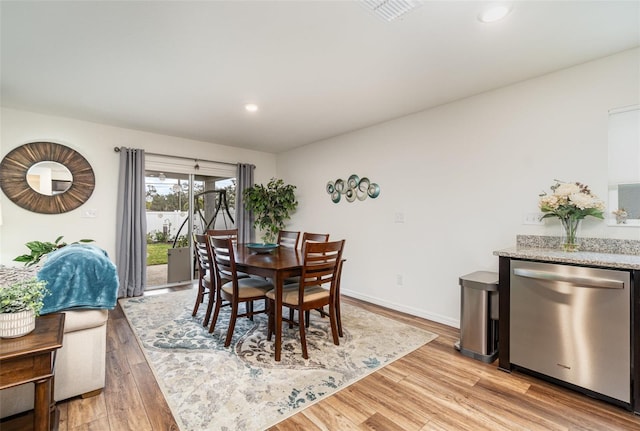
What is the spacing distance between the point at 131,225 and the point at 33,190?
1.14m

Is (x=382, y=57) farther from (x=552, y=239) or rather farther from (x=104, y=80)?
(x=104, y=80)

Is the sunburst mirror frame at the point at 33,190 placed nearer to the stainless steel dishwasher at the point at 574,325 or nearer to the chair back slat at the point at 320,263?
the chair back slat at the point at 320,263

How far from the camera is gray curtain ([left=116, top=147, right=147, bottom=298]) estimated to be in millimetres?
4105

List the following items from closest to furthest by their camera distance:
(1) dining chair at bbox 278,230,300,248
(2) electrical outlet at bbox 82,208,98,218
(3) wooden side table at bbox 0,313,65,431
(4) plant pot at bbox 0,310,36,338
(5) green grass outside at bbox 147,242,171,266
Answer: (3) wooden side table at bbox 0,313,65,431 < (4) plant pot at bbox 0,310,36,338 < (1) dining chair at bbox 278,230,300,248 < (2) electrical outlet at bbox 82,208,98,218 < (5) green grass outside at bbox 147,242,171,266

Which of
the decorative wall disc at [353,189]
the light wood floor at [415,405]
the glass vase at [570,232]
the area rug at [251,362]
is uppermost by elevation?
the decorative wall disc at [353,189]

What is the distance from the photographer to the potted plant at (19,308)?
1.26m

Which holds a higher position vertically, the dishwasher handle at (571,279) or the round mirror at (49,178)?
the round mirror at (49,178)

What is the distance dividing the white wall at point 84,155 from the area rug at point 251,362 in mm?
1495

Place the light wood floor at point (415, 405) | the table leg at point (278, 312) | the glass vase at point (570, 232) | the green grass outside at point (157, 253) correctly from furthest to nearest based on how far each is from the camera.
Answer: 1. the green grass outside at point (157, 253)
2. the table leg at point (278, 312)
3. the glass vase at point (570, 232)
4. the light wood floor at point (415, 405)

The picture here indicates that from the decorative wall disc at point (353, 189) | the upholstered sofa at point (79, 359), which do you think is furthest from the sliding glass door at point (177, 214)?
the upholstered sofa at point (79, 359)

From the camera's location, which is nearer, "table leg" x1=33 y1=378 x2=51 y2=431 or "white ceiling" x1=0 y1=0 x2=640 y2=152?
"table leg" x1=33 y1=378 x2=51 y2=431

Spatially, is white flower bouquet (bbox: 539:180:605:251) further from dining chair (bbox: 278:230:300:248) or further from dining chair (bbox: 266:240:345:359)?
dining chair (bbox: 278:230:300:248)

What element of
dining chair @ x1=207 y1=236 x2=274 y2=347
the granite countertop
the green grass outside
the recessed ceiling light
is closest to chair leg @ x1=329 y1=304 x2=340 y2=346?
dining chair @ x1=207 y1=236 x2=274 y2=347

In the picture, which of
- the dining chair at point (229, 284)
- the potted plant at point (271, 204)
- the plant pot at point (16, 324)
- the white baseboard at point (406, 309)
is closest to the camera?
the plant pot at point (16, 324)
